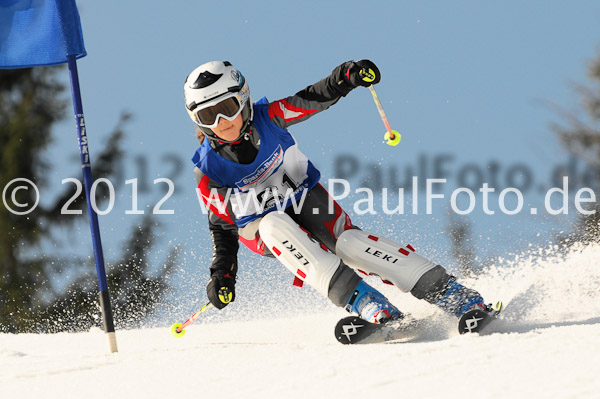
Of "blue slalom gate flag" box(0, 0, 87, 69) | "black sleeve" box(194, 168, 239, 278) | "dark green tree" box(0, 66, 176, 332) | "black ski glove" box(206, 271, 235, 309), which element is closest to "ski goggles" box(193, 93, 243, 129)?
"black sleeve" box(194, 168, 239, 278)

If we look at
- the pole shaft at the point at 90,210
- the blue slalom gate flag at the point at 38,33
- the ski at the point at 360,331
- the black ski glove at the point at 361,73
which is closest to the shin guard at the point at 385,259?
the ski at the point at 360,331

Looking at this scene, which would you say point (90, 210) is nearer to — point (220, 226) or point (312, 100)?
point (220, 226)

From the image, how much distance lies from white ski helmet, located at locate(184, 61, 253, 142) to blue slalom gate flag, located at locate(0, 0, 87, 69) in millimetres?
1485

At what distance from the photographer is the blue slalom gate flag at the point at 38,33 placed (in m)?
→ 5.12

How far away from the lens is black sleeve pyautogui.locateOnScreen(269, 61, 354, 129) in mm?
4047

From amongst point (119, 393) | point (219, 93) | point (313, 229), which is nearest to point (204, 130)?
point (219, 93)

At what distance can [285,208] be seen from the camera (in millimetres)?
4270

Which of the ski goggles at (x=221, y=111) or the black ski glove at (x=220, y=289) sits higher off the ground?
the ski goggles at (x=221, y=111)

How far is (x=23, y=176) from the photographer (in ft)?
47.2

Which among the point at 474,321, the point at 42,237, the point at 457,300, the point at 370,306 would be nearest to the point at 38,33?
the point at 370,306

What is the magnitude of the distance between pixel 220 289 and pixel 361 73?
1.58m

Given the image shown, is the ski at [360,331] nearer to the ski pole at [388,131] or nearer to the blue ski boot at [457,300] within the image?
the blue ski boot at [457,300]

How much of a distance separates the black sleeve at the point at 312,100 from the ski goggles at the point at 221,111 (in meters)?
0.26

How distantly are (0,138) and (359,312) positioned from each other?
500 inches
